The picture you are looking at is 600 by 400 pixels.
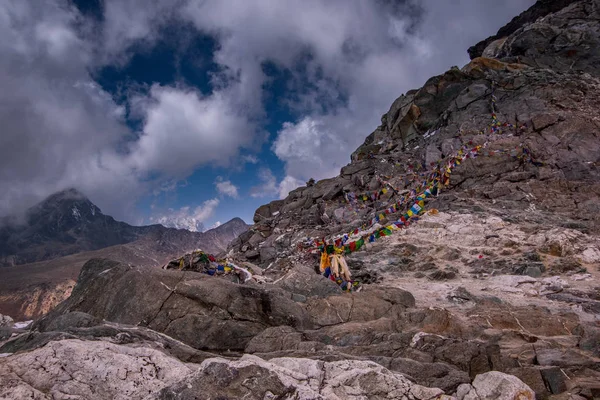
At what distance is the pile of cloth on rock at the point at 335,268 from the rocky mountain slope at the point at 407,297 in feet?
2.52

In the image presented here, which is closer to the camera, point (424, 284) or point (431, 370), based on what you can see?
point (431, 370)

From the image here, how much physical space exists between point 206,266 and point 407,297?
27.9 ft

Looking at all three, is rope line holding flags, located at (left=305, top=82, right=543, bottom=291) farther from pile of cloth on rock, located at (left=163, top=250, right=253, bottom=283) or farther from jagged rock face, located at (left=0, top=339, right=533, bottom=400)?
jagged rock face, located at (left=0, top=339, right=533, bottom=400)

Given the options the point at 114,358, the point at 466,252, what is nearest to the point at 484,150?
the point at 466,252

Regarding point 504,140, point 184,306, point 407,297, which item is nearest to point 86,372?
point 184,306

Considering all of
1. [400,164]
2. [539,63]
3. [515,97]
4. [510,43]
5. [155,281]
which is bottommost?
[155,281]

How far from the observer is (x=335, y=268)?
15.1 m

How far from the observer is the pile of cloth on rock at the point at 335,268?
14352mm

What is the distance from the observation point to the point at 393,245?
2025 centimetres

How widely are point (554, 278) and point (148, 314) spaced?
50.4ft

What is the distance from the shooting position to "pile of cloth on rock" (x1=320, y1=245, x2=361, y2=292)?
47.1 feet

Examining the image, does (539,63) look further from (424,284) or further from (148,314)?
(148,314)

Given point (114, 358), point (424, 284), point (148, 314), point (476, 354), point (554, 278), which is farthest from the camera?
point (424, 284)

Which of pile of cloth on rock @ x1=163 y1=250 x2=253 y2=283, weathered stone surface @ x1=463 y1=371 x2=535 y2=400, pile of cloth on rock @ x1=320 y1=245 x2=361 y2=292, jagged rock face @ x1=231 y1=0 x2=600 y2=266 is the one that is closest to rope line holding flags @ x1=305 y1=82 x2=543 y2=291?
pile of cloth on rock @ x1=320 y1=245 x2=361 y2=292
